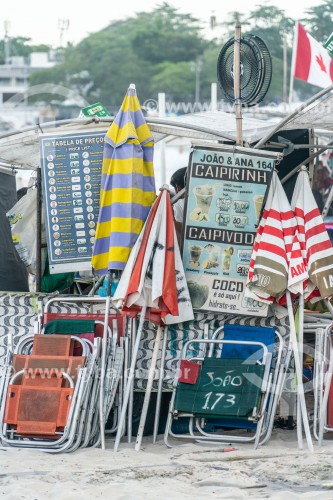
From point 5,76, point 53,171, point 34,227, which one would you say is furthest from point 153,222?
point 5,76

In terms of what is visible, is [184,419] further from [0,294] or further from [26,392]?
[0,294]

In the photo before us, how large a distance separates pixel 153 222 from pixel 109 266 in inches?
17.2

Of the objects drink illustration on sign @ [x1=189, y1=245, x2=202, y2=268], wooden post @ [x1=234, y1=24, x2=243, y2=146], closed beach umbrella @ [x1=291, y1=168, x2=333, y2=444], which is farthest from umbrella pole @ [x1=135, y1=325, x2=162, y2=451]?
Result: wooden post @ [x1=234, y1=24, x2=243, y2=146]

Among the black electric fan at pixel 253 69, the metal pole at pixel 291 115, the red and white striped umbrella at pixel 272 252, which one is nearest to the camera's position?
the red and white striped umbrella at pixel 272 252

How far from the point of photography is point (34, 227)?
28.4 ft

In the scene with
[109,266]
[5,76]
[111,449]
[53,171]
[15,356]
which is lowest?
[111,449]

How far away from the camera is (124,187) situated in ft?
24.4

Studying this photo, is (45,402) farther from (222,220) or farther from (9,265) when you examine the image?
(9,265)

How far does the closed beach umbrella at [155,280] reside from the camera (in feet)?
23.6

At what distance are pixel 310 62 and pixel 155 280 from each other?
27.6 ft

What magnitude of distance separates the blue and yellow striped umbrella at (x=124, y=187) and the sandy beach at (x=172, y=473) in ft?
4.46

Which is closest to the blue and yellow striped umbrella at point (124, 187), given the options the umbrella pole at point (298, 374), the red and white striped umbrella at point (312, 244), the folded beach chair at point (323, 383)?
the red and white striped umbrella at point (312, 244)

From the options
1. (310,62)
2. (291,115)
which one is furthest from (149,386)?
(310,62)

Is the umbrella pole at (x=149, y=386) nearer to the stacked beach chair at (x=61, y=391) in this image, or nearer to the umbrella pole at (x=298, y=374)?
the stacked beach chair at (x=61, y=391)
